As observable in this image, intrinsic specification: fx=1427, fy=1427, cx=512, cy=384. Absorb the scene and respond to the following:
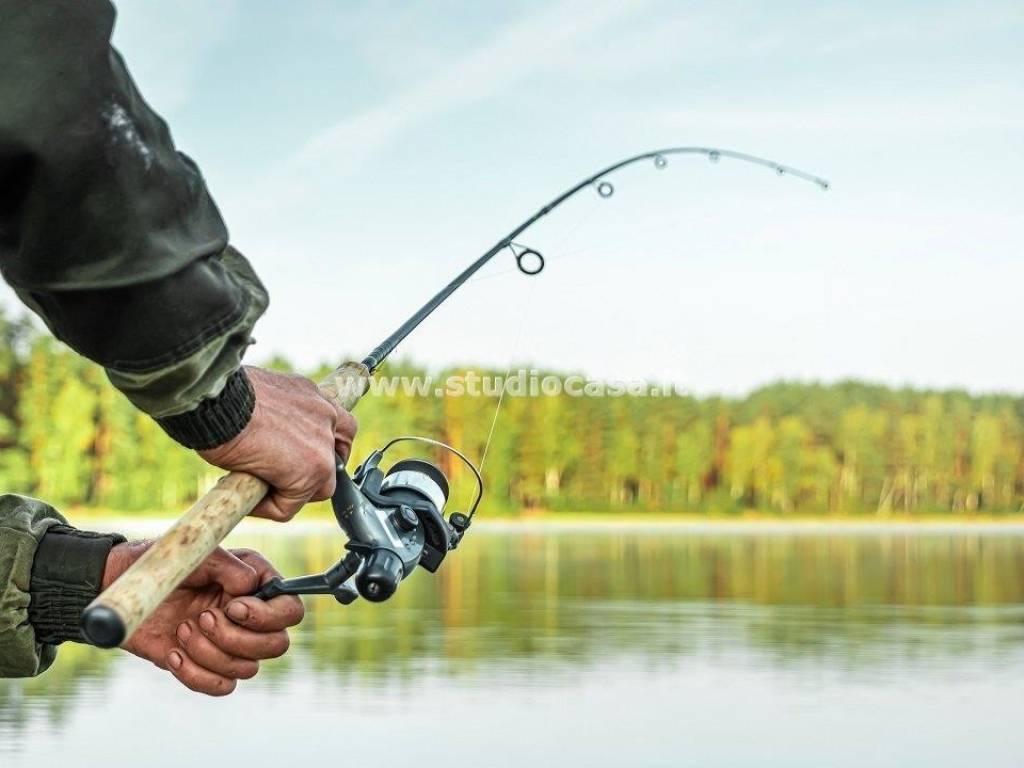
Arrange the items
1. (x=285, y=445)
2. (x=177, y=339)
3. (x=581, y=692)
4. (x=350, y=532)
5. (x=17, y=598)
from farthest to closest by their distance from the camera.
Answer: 1. (x=581, y=692)
2. (x=17, y=598)
3. (x=350, y=532)
4. (x=285, y=445)
5. (x=177, y=339)

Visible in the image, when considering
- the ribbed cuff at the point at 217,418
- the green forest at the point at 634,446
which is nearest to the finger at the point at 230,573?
the ribbed cuff at the point at 217,418

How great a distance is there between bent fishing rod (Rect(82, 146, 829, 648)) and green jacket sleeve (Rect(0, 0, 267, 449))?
0.35 feet

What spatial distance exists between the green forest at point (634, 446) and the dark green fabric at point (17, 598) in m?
43.4

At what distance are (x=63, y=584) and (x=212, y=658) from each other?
12.1 inches

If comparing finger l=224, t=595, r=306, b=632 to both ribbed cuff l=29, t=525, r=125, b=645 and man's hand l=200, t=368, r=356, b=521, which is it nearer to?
ribbed cuff l=29, t=525, r=125, b=645

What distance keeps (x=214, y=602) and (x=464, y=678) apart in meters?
7.37

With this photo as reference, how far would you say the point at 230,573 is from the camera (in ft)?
7.47

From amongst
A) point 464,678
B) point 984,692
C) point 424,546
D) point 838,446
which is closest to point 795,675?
point 984,692

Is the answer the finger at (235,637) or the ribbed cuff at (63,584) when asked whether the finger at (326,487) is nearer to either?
the finger at (235,637)

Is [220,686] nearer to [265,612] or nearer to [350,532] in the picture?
[265,612]

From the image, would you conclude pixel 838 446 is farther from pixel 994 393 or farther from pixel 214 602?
pixel 214 602

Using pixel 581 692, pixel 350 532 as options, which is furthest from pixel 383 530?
pixel 581 692

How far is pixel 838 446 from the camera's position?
221ft

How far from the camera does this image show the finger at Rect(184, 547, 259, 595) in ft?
7.46
